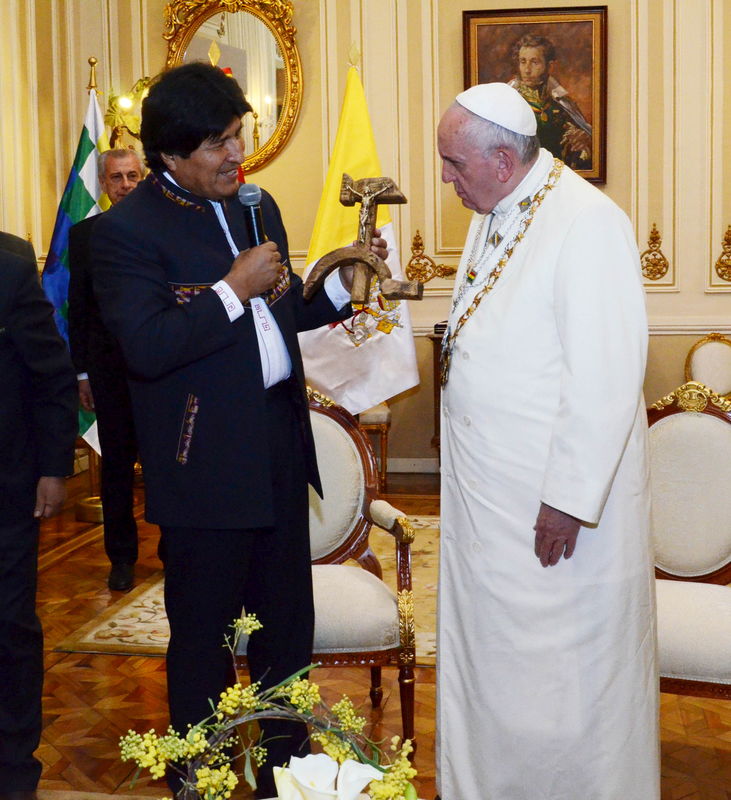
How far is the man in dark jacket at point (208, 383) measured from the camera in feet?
6.35

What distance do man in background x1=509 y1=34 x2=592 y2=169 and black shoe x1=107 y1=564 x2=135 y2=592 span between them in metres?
3.73

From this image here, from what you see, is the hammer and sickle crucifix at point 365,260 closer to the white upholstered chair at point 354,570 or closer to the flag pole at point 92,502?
the white upholstered chair at point 354,570

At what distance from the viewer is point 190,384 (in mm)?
2020

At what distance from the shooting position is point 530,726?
6.75 ft

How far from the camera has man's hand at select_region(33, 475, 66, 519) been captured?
230 centimetres

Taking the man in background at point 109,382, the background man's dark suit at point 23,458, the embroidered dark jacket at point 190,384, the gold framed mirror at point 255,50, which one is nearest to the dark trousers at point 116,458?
the man in background at point 109,382

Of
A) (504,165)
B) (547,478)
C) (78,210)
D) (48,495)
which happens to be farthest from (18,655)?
(78,210)

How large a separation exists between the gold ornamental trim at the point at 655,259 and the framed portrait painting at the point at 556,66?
493mm

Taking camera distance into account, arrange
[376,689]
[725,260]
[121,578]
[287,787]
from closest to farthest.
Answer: [287,787] < [376,689] < [121,578] < [725,260]

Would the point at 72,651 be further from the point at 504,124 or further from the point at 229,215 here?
the point at 504,124

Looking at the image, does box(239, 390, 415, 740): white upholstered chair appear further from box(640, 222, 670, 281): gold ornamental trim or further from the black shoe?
box(640, 222, 670, 281): gold ornamental trim

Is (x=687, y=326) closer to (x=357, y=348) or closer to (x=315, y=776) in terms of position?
(x=357, y=348)

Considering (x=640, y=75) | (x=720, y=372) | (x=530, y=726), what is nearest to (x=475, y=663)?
(x=530, y=726)

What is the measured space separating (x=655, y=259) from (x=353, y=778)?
5963 millimetres
